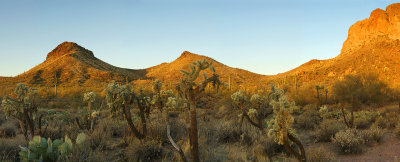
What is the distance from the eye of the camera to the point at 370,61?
42562 mm

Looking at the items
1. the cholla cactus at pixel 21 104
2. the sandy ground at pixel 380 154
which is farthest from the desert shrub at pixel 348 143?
the cholla cactus at pixel 21 104

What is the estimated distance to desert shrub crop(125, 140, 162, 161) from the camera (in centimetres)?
504

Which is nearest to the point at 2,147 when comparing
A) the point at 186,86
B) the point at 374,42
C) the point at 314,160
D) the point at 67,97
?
the point at 186,86

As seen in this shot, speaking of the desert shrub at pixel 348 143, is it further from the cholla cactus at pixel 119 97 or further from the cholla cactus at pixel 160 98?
the cholla cactus at pixel 119 97

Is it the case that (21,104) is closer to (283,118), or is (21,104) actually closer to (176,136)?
(176,136)

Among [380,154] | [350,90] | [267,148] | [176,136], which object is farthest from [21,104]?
[350,90]

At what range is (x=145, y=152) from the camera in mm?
A: 5215

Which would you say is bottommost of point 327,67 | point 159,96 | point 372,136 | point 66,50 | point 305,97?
point 372,136

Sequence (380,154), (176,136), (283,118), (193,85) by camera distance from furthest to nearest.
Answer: (176,136) → (380,154) → (193,85) → (283,118)

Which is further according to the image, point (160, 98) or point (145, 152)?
point (160, 98)

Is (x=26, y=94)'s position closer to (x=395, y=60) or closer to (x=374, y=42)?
(x=395, y=60)

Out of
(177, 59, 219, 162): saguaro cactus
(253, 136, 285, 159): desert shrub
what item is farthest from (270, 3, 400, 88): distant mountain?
(177, 59, 219, 162): saguaro cactus

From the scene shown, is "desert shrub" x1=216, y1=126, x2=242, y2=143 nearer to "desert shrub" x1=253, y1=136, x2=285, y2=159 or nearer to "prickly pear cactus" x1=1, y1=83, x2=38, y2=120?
"desert shrub" x1=253, y1=136, x2=285, y2=159

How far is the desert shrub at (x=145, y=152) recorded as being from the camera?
5.04m
